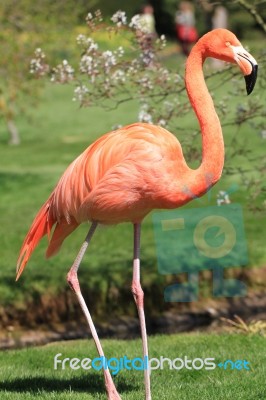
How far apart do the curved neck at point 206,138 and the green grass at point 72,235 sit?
3.98 meters

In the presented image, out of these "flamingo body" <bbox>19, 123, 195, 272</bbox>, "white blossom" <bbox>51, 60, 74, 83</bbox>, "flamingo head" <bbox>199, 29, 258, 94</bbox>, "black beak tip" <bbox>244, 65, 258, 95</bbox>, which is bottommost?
"flamingo body" <bbox>19, 123, 195, 272</bbox>

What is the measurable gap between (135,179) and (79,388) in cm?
186

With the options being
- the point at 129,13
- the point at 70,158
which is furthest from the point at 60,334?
the point at 129,13

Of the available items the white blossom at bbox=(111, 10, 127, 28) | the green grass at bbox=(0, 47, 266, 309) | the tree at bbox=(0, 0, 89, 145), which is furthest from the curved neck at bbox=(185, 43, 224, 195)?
the tree at bbox=(0, 0, 89, 145)

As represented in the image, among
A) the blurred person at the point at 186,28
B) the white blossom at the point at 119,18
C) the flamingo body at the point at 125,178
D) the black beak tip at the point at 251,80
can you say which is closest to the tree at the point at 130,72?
the white blossom at the point at 119,18

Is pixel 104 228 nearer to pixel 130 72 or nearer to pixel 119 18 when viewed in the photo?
pixel 130 72

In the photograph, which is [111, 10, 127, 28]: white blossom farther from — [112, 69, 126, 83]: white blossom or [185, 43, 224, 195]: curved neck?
[185, 43, 224, 195]: curved neck

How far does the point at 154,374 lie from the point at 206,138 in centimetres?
226

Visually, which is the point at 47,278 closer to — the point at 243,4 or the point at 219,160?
the point at 243,4

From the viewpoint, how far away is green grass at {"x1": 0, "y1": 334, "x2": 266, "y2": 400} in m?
6.77

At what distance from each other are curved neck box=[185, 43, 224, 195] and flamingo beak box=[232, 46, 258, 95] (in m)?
0.36

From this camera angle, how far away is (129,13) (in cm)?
4791

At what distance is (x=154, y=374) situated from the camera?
7.60 m

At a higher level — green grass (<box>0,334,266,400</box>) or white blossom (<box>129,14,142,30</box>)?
white blossom (<box>129,14,142,30</box>)
